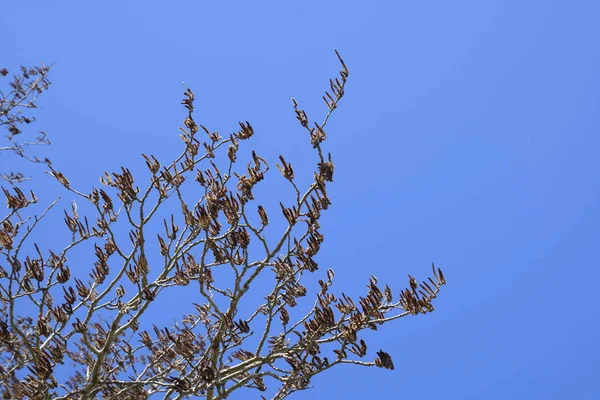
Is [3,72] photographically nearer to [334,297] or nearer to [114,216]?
[114,216]

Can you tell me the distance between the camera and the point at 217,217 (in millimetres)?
5707

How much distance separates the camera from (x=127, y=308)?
616 cm

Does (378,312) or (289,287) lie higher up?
(289,287)

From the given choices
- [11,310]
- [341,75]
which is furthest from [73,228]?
[341,75]

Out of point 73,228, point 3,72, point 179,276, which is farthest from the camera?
point 3,72

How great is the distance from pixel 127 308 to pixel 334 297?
2179mm

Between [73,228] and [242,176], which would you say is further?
[73,228]

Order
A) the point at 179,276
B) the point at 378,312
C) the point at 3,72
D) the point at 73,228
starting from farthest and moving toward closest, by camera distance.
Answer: the point at 3,72, the point at 73,228, the point at 179,276, the point at 378,312

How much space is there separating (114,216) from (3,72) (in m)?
6.69

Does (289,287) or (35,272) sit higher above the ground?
(35,272)

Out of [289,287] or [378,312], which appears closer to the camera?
[378,312]

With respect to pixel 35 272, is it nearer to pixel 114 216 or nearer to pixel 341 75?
pixel 114 216

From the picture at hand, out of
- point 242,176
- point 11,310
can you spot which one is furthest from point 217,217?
point 11,310

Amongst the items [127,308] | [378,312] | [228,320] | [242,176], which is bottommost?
[378,312]
